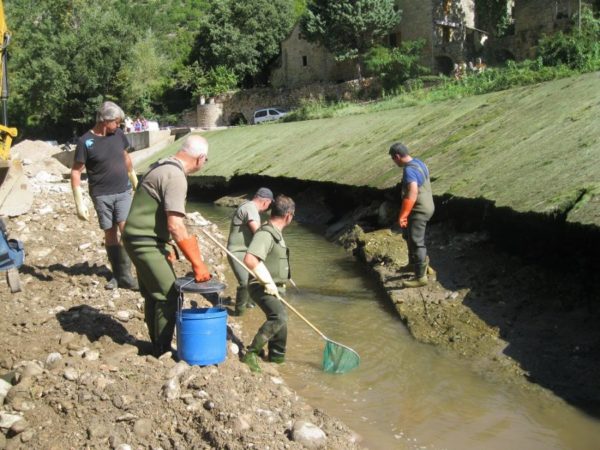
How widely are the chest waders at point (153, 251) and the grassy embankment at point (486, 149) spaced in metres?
3.93

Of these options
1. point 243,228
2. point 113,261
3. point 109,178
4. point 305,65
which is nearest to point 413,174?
point 243,228

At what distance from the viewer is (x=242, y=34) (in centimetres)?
5125

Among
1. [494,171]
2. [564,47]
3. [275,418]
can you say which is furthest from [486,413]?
[564,47]

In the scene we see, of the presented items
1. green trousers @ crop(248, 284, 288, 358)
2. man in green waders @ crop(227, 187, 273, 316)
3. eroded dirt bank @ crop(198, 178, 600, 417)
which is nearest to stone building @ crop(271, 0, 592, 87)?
eroded dirt bank @ crop(198, 178, 600, 417)

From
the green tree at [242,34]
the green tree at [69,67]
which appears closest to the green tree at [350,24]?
the green tree at [242,34]

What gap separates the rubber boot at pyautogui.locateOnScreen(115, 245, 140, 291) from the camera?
766 centimetres

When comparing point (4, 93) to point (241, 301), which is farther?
point (4, 93)

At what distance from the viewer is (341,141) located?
1777 cm

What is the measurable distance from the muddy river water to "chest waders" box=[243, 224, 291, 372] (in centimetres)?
47

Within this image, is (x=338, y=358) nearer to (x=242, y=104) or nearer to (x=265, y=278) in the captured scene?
(x=265, y=278)

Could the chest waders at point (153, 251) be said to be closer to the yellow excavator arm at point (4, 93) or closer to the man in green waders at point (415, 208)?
the man in green waders at point (415, 208)

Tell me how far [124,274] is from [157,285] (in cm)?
253

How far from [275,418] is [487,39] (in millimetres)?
41545

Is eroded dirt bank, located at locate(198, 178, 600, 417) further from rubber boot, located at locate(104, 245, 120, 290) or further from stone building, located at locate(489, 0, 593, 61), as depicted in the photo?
stone building, located at locate(489, 0, 593, 61)
